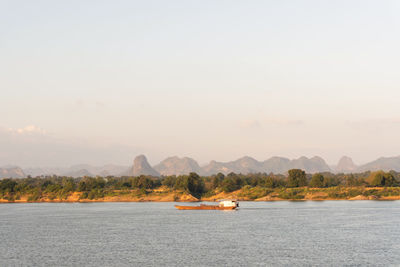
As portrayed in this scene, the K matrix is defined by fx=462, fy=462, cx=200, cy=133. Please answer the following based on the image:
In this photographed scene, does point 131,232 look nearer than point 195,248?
No

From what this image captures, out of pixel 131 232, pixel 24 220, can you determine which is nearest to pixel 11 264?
pixel 131 232

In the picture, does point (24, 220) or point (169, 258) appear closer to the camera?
point (169, 258)

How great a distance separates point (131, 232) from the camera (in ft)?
360

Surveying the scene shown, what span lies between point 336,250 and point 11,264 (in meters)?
53.8

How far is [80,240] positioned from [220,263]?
39.8m

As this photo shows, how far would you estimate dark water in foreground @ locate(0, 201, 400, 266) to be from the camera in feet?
240

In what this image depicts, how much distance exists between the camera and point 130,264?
7031 cm

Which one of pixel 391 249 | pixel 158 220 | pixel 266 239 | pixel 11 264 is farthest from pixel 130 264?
pixel 158 220

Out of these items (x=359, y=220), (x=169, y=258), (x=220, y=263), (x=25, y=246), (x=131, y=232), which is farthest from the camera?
(x=359, y=220)

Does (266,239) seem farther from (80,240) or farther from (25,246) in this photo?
(25,246)

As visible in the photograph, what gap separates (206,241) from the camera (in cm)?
9375

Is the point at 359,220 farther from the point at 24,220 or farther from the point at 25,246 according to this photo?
the point at 24,220

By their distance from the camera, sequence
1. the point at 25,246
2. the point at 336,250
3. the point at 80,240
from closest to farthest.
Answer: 1. the point at 336,250
2. the point at 25,246
3. the point at 80,240

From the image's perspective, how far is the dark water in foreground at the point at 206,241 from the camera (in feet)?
240
